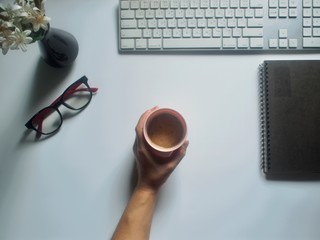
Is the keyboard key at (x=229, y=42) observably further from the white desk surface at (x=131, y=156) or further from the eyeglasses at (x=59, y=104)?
the eyeglasses at (x=59, y=104)

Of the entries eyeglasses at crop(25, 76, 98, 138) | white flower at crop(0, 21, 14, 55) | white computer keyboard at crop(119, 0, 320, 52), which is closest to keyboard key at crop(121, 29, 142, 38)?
white computer keyboard at crop(119, 0, 320, 52)

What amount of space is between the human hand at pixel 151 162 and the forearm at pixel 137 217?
0.05 ft

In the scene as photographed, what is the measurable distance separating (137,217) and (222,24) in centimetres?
37

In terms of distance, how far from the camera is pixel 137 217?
60 centimetres

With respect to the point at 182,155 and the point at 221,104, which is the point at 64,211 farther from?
the point at 221,104

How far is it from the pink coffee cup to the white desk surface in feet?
0.19

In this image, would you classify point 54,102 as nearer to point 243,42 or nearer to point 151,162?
point 151,162

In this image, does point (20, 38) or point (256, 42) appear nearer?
point (20, 38)

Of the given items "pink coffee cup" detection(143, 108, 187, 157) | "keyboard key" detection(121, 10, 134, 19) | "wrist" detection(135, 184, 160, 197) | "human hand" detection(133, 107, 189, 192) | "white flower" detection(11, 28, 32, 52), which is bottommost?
"wrist" detection(135, 184, 160, 197)

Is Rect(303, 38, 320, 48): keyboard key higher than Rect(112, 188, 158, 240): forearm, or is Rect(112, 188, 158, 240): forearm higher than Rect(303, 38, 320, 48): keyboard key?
Rect(303, 38, 320, 48): keyboard key

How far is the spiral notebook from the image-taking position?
0.64m

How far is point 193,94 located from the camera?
665 millimetres

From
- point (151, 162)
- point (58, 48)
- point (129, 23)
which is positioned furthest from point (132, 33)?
point (151, 162)

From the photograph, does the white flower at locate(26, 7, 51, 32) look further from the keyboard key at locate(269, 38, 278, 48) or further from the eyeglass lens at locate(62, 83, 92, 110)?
the keyboard key at locate(269, 38, 278, 48)
